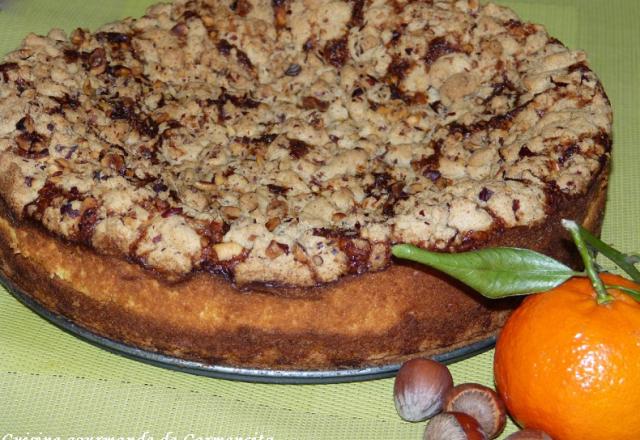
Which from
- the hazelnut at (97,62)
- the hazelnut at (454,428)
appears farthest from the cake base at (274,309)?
the hazelnut at (97,62)

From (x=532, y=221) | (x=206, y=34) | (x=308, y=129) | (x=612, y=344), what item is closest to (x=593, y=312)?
(x=612, y=344)

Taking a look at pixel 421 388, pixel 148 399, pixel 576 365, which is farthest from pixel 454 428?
pixel 148 399

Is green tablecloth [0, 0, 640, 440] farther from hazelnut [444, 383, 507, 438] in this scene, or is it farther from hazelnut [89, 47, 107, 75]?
hazelnut [89, 47, 107, 75]

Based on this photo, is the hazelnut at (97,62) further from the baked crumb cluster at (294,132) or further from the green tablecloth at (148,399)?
the green tablecloth at (148,399)

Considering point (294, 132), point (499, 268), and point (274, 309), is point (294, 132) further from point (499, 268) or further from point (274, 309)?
point (499, 268)

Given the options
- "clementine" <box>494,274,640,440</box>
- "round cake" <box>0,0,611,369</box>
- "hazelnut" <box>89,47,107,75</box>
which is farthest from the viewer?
"hazelnut" <box>89,47,107,75</box>

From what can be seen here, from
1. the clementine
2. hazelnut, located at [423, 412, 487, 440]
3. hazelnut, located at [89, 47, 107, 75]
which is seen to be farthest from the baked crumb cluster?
hazelnut, located at [423, 412, 487, 440]
